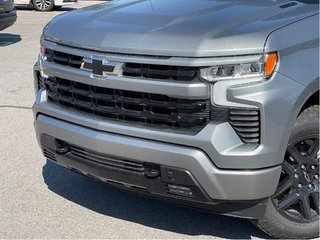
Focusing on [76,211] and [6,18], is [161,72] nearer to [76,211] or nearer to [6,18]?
[76,211]

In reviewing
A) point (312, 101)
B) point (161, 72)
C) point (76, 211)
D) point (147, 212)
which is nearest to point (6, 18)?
point (76, 211)

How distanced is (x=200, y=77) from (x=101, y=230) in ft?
4.76

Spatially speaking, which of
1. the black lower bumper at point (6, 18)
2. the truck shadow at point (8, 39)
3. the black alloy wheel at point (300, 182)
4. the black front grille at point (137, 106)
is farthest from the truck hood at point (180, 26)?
the truck shadow at point (8, 39)

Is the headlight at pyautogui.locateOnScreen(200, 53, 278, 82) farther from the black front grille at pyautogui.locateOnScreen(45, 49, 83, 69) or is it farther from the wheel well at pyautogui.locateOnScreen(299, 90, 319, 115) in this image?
the black front grille at pyautogui.locateOnScreen(45, 49, 83, 69)

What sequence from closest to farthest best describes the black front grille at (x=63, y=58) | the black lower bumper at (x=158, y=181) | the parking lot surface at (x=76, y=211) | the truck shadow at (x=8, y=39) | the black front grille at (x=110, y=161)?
the black lower bumper at (x=158, y=181) < the black front grille at (x=110, y=161) < the black front grille at (x=63, y=58) < the parking lot surface at (x=76, y=211) < the truck shadow at (x=8, y=39)

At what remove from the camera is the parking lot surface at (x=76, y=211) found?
3602 mm

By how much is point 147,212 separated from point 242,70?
1.56 meters

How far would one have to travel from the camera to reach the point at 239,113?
2836 mm

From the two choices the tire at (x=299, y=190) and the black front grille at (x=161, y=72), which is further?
the tire at (x=299, y=190)

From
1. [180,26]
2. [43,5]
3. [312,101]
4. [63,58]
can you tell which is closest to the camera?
[180,26]

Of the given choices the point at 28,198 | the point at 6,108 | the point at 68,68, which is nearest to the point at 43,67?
the point at 68,68

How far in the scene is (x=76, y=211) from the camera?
3.94 metres

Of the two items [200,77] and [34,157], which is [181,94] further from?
[34,157]

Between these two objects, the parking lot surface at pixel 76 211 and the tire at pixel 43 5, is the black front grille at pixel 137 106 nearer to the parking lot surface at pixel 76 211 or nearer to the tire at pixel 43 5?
→ the parking lot surface at pixel 76 211
